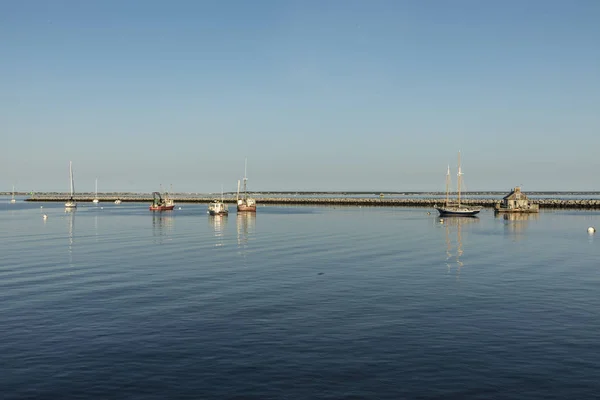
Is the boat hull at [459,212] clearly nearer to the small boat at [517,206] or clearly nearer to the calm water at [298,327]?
the small boat at [517,206]

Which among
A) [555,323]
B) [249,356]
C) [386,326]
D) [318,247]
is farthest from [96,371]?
[318,247]

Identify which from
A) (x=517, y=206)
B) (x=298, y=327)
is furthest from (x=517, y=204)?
(x=298, y=327)

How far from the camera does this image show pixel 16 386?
1841 cm

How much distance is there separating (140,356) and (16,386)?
15.2 feet

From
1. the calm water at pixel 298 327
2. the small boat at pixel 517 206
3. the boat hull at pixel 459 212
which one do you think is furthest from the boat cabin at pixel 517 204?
the calm water at pixel 298 327

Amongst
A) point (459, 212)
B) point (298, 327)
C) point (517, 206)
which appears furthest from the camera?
point (517, 206)

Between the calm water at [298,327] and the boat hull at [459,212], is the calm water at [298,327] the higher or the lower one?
the lower one

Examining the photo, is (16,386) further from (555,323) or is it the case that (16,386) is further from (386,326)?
(555,323)

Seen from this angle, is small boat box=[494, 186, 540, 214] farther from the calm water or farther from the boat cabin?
the calm water

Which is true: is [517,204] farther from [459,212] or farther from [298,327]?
[298,327]

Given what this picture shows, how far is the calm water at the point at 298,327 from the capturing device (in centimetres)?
1881

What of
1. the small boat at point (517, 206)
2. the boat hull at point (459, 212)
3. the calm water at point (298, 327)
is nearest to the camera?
the calm water at point (298, 327)

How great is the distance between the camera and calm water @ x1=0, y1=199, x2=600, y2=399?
741 inches

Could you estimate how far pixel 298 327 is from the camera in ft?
86.0
